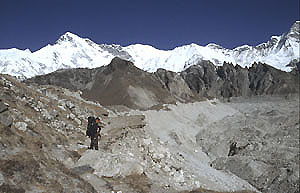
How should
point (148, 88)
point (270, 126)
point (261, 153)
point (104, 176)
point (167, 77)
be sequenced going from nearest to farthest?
point (104, 176) → point (261, 153) → point (270, 126) → point (148, 88) → point (167, 77)

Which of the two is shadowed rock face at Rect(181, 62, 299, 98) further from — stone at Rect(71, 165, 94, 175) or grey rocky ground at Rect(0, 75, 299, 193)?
stone at Rect(71, 165, 94, 175)

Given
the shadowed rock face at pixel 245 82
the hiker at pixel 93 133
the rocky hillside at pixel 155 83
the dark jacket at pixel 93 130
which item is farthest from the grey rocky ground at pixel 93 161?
the shadowed rock face at pixel 245 82

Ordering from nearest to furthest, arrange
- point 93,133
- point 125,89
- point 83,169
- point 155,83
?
point 83,169 → point 93,133 → point 125,89 → point 155,83

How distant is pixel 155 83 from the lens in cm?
7200

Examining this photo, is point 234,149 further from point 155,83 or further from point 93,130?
point 155,83

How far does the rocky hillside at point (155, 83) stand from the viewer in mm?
58250

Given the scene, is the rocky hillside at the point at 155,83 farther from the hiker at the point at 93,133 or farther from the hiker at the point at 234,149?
the hiker at the point at 93,133

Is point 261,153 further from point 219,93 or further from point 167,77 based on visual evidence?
point 219,93

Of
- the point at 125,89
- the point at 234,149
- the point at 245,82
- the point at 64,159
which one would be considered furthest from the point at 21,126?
the point at 245,82

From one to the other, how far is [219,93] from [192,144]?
15249cm

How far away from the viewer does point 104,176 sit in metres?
10.4

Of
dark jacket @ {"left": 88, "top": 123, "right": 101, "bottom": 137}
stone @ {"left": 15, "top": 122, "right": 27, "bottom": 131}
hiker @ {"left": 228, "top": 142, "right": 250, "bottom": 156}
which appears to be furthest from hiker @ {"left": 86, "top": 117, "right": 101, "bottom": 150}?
hiker @ {"left": 228, "top": 142, "right": 250, "bottom": 156}

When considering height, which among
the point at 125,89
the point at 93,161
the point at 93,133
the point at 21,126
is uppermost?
the point at 125,89

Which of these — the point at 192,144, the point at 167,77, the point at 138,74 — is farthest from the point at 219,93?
the point at 192,144
